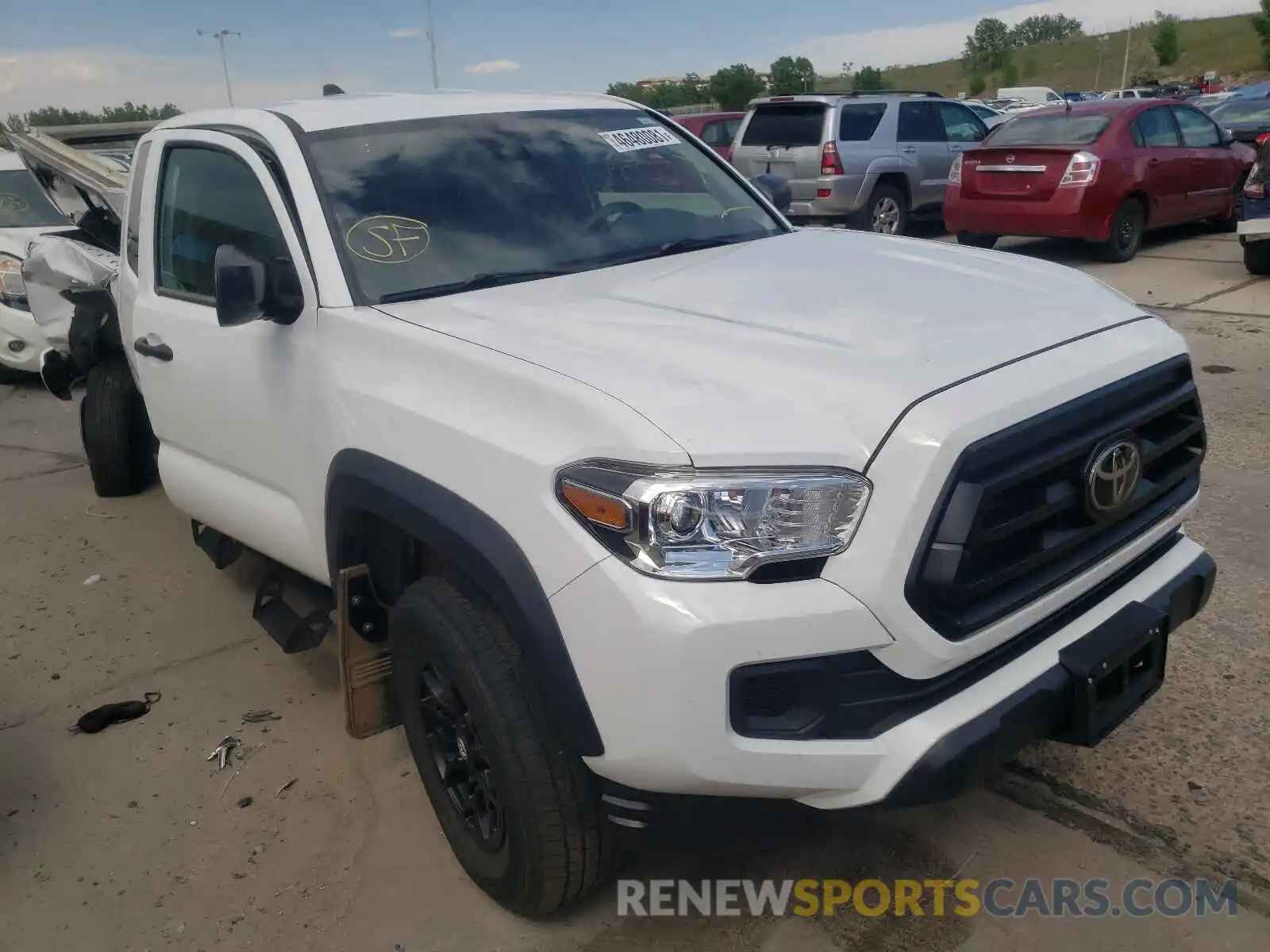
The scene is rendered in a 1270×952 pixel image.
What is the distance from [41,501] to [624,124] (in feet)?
14.0

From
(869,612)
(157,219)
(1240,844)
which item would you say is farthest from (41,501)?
(1240,844)

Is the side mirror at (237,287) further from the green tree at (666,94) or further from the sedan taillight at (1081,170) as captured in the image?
→ the green tree at (666,94)

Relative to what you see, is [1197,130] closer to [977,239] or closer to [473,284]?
[977,239]

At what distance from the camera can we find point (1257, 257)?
376 inches

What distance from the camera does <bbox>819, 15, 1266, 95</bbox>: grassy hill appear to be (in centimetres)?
7800

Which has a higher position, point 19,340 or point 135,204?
point 135,204

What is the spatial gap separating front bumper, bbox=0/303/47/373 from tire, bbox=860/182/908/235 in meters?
8.57

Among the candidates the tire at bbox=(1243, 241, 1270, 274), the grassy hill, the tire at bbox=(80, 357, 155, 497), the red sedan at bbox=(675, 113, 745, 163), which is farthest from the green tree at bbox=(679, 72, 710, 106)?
the tire at bbox=(80, 357, 155, 497)

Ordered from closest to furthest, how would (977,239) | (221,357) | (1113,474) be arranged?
1. (1113,474)
2. (221,357)
3. (977,239)

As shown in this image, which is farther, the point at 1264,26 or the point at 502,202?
the point at 1264,26

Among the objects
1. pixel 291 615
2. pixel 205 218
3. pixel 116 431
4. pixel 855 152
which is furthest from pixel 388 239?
pixel 855 152

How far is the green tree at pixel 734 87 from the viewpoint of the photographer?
50.4 meters

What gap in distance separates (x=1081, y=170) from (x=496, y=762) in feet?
31.1

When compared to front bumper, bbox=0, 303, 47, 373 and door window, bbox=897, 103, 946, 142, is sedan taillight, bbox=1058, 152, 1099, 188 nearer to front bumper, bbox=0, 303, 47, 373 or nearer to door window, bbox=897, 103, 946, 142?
door window, bbox=897, 103, 946, 142
